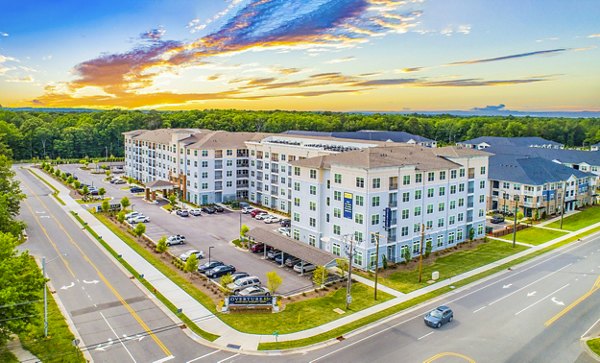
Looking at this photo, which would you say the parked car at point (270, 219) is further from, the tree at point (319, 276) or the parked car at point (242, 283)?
the tree at point (319, 276)

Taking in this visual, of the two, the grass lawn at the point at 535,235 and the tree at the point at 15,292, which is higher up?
the tree at the point at 15,292

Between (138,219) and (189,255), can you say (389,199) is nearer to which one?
(189,255)

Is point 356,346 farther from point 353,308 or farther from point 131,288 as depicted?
point 131,288

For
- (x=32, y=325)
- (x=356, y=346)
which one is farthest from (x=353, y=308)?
(x=32, y=325)

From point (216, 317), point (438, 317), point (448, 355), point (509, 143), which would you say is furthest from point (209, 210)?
point (509, 143)

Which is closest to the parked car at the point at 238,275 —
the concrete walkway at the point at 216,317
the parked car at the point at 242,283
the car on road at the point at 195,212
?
the parked car at the point at 242,283

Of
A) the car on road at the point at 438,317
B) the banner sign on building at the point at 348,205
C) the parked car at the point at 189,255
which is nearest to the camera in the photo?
the car on road at the point at 438,317

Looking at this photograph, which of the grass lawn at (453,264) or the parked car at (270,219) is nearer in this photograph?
the grass lawn at (453,264)

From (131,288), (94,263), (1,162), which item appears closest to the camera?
(131,288)
